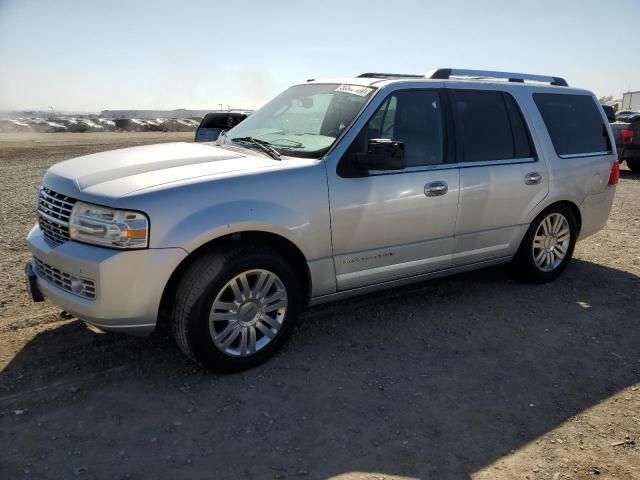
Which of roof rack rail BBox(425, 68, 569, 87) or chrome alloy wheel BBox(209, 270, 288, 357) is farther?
roof rack rail BBox(425, 68, 569, 87)

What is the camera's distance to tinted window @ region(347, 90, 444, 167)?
3869mm

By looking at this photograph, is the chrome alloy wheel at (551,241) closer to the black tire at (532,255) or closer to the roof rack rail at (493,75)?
the black tire at (532,255)

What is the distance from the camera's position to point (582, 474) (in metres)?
2.56

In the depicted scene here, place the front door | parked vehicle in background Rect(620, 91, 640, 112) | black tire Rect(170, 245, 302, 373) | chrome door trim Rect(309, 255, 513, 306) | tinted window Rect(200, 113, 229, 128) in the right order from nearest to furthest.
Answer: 1. black tire Rect(170, 245, 302, 373)
2. the front door
3. chrome door trim Rect(309, 255, 513, 306)
4. tinted window Rect(200, 113, 229, 128)
5. parked vehicle in background Rect(620, 91, 640, 112)

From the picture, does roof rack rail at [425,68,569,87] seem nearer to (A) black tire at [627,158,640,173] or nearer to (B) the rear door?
(B) the rear door

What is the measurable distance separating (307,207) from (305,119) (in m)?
1.04

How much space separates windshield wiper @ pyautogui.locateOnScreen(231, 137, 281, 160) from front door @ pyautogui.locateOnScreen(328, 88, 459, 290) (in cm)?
47

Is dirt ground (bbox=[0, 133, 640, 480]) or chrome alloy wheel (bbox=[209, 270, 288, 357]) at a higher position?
chrome alloy wheel (bbox=[209, 270, 288, 357])

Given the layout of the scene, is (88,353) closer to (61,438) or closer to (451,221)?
(61,438)

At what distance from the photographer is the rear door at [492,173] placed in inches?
168

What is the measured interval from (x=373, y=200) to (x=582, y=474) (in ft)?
6.79

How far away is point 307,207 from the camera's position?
342 centimetres

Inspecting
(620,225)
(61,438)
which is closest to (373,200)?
(61,438)

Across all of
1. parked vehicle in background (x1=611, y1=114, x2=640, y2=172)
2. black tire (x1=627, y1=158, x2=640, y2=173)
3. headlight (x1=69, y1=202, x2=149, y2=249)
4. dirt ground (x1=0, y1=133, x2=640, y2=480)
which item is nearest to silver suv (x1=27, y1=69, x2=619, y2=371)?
headlight (x1=69, y1=202, x2=149, y2=249)
